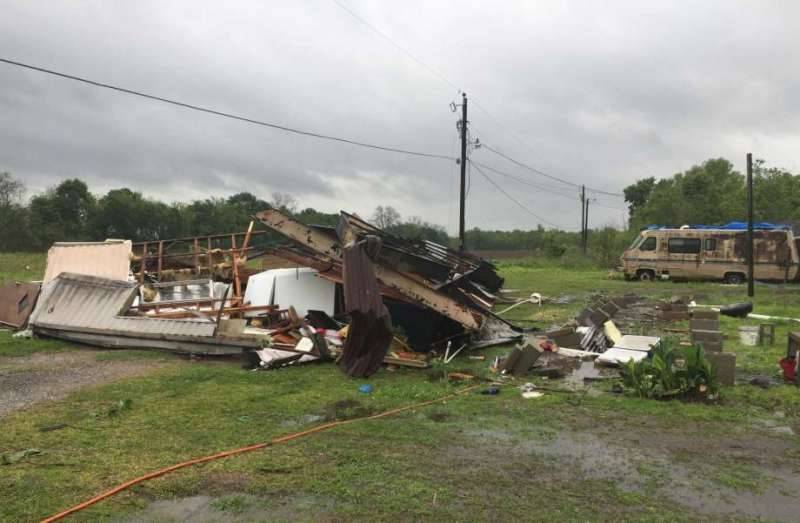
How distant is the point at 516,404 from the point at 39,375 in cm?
642

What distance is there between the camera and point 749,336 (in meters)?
9.73

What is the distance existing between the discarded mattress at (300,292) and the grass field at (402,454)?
3514 mm

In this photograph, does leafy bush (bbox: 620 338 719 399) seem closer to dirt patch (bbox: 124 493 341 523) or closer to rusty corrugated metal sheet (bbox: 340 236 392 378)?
rusty corrugated metal sheet (bbox: 340 236 392 378)

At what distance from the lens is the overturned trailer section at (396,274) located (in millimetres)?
8452

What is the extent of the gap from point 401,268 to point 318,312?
8.00ft

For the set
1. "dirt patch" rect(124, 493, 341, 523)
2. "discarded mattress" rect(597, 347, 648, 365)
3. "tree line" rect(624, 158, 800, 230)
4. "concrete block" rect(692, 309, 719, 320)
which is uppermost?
"tree line" rect(624, 158, 800, 230)

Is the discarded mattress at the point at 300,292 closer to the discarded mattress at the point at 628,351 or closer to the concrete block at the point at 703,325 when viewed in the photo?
the discarded mattress at the point at 628,351

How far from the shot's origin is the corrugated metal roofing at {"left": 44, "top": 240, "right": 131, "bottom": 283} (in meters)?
11.6

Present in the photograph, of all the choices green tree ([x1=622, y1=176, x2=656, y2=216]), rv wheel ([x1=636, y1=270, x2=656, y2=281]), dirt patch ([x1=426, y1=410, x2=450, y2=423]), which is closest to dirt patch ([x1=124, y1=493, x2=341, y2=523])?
dirt patch ([x1=426, y1=410, x2=450, y2=423])

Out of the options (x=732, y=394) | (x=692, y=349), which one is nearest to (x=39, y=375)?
(x=692, y=349)

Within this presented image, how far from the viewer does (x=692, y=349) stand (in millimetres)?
6180

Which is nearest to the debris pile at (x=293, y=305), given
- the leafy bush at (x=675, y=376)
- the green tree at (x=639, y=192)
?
the leafy bush at (x=675, y=376)

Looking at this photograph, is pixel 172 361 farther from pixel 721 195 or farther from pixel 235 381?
pixel 721 195

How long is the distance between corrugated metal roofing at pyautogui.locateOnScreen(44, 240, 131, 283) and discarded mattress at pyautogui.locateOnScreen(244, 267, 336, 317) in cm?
317
